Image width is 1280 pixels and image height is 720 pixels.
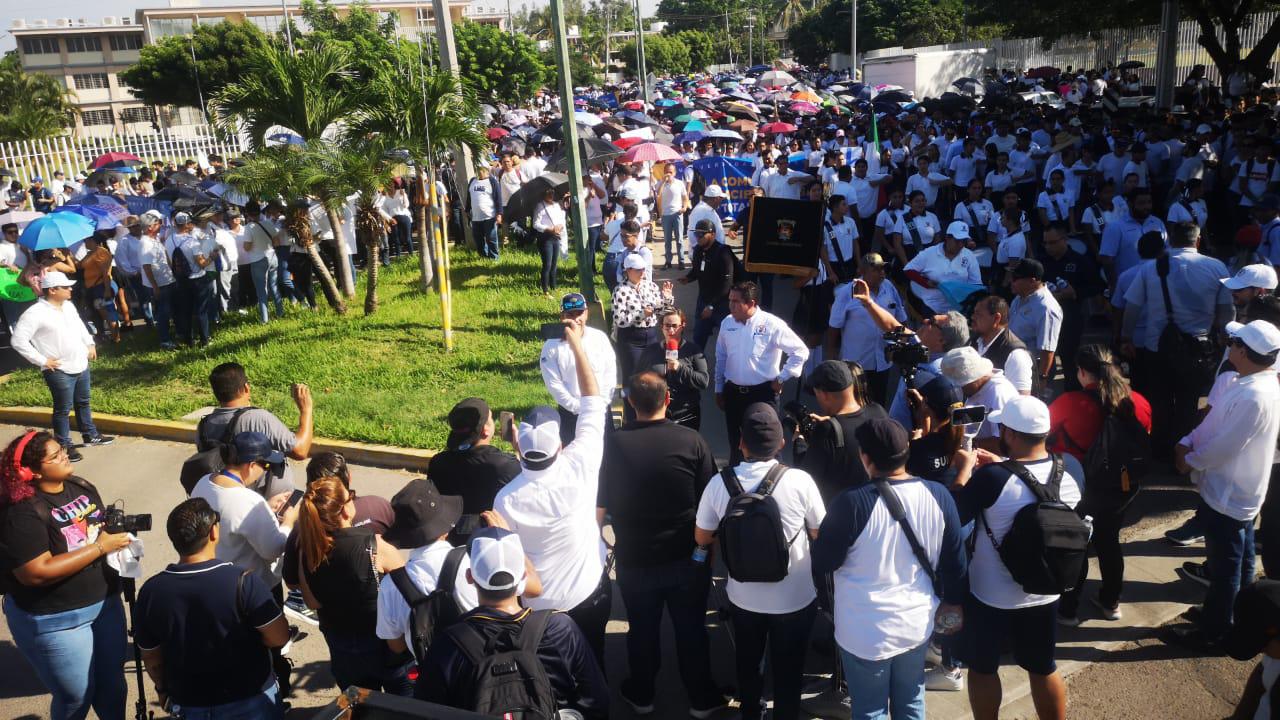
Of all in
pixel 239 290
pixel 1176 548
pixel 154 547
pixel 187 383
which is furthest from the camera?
pixel 239 290

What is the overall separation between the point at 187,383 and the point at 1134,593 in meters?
10.1

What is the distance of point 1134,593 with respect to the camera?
19.2ft

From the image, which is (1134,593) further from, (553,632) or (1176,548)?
(553,632)

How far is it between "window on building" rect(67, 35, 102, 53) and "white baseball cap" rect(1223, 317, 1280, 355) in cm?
10993

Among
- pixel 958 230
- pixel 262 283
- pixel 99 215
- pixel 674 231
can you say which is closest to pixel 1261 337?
pixel 958 230

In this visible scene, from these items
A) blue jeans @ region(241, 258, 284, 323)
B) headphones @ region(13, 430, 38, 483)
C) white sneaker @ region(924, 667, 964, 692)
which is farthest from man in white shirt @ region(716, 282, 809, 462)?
blue jeans @ region(241, 258, 284, 323)

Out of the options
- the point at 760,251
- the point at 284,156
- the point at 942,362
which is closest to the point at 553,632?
the point at 942,362

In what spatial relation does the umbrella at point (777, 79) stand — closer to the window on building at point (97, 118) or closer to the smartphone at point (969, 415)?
the smartphone at point (969, 415)

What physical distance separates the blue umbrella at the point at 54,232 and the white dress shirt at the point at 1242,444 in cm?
1128

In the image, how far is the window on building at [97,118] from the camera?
89625 mm

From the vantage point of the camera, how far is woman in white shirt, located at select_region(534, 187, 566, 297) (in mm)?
13031

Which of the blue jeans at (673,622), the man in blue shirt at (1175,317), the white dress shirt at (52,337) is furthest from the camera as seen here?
the white dress shirt at (52,337)

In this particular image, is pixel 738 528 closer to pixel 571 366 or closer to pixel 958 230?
pixel 571 366

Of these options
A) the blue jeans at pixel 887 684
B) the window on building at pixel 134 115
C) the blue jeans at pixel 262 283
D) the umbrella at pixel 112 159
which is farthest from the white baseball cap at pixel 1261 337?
the window on building at pixel 134 115
